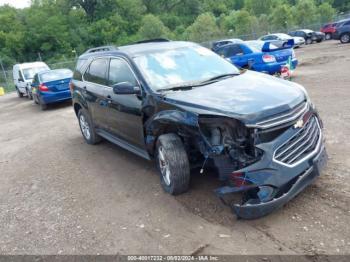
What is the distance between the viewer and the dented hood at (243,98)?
142 inches

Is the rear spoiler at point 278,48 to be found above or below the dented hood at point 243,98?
below

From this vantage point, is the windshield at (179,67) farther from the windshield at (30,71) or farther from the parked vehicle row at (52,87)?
the windshield at (30,71)

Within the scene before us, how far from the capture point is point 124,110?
207 inches

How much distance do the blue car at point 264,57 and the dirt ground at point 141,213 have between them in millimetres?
4240

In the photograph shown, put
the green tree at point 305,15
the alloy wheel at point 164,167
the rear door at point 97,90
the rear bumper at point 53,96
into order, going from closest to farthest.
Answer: the alloy wheel at point 164,167 < the rear door at point 97,90 < the rear bumper at point 53,96 < the green tree at point 305,15

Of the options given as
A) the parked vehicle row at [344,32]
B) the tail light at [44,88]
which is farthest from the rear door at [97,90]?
the parked vehicle row at [344,32]

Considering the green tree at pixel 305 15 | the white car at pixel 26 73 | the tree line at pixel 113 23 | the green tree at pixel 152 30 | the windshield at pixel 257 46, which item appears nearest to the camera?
the windshield at pixel 257 46

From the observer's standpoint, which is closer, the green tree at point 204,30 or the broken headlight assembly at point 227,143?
the broken headlight assembly at point 227,143

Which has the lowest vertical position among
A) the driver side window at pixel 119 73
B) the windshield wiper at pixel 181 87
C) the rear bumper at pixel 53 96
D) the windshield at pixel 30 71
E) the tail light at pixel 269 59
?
the rear bumper at pixel 53 96

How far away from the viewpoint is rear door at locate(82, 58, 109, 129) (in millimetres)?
6053

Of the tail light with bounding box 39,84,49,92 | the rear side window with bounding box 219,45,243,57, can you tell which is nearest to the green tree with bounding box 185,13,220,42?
the rear side window with bounding box 219,45,243,57

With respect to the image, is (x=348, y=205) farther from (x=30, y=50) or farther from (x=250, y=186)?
(x=30, y=50)

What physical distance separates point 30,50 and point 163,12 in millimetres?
37159

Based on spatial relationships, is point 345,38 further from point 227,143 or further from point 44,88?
point 227,143
